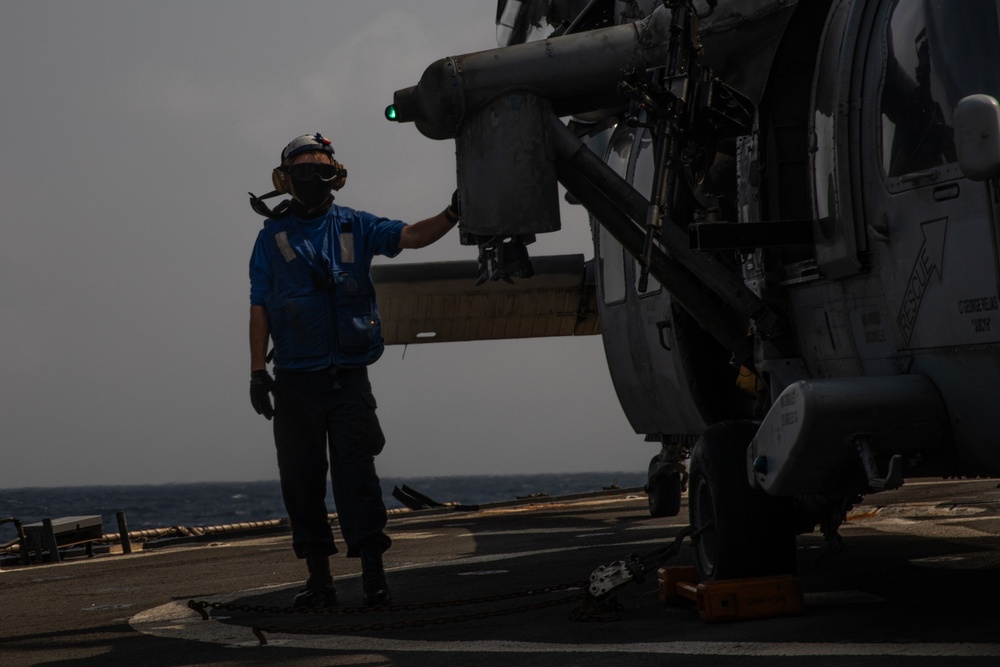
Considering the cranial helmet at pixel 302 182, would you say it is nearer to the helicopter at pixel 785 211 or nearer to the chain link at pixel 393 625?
the helicopter at pixel 785 211

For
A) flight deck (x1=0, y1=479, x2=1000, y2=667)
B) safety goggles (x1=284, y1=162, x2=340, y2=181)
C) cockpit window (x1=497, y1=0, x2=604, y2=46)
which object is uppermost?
cockpit window (x1=497, y1=0, x2=604, y2=46)

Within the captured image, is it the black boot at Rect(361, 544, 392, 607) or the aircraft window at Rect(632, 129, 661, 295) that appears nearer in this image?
the black boot at Rect(361, 544, 392, 607)

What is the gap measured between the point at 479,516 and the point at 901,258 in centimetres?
960

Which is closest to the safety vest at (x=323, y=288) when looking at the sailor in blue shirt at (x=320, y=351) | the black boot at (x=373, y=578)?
the sailor in blue shirt at (x=320, y=351)

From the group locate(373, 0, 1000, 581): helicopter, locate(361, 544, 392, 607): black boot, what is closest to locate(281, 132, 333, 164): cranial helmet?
locate(373, 0, 1000, 581): helicopter

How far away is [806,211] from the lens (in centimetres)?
632

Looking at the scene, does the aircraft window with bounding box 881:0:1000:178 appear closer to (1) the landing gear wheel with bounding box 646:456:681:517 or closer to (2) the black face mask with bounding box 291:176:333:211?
(2) the black face mask with bounding box 291:176:333:211

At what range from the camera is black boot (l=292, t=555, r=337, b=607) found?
273 inches

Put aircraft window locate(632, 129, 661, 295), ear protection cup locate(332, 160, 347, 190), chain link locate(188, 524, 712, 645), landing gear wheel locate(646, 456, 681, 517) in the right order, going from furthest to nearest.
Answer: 1. landing gear wheel locate(646, 456, 681, 517)
2. aircraft window locate(632, 129, 661, 295)
3. ear protection cup locate(332, 160, 347, 190)
4. chain link locate(188, 524, 712, 645)

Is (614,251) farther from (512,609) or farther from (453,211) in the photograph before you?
(512,609)

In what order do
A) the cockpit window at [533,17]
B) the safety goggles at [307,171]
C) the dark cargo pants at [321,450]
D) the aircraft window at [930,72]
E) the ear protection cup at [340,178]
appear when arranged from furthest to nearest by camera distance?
1. the cockpit window at [533,17]
2. the ear protection cup at [340,178]
3. the safety goggles at [307,171]
4. the dark cargo pants at [321,450]
5. the aircraft window at [930,72]

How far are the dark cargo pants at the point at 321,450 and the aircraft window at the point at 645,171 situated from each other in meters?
2.39

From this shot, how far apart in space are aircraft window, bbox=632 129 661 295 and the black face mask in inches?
89.4

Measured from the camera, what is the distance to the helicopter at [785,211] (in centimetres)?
482
